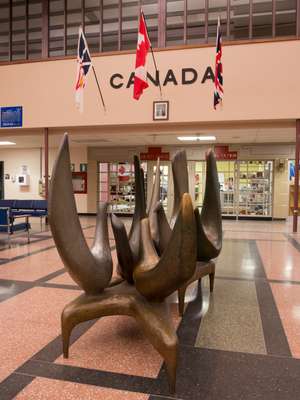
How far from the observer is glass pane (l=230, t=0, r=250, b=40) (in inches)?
358

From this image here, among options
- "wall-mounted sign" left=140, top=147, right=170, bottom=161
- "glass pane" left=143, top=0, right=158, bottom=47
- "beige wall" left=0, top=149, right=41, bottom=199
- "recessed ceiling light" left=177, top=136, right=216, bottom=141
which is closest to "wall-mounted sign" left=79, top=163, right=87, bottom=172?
"beige wall" left=0, top=149, right=41, bottom=199

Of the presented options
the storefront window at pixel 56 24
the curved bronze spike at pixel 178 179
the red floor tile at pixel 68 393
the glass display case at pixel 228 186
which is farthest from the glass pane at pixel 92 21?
the red floor tile at pixel 68 393

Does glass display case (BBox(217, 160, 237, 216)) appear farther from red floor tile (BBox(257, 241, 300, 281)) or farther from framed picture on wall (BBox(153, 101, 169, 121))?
red floor tile (BBox(257, 241, 300, 281))

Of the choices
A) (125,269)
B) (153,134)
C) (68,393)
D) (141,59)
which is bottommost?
(68,393)

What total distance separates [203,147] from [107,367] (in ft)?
35.5

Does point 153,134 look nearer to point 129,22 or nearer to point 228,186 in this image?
point 129,22

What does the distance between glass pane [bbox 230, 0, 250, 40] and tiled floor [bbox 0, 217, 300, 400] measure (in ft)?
26.0

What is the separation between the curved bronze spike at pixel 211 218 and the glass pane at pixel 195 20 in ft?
23.1

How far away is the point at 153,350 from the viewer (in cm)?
229

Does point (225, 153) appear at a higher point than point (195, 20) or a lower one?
lower

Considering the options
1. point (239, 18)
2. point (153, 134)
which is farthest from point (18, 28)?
point (239, 18)

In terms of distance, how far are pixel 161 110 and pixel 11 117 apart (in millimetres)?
4221

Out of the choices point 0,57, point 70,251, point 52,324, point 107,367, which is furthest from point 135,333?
point 0,57

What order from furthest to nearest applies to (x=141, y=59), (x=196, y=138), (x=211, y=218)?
(x=196, y=138) < (x=141, y=59) < (x=211, y=218)
